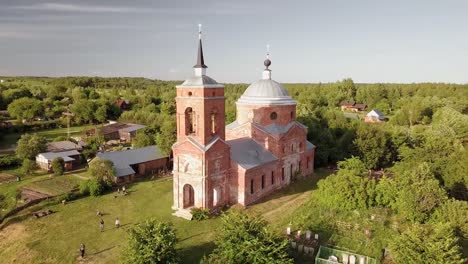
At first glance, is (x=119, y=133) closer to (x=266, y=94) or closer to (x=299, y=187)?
(x=266, y=94)

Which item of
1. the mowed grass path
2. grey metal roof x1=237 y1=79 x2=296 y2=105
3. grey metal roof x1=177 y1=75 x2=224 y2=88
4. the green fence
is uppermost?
grey metal roof x1=177 y1=75 x2=224 y2=88

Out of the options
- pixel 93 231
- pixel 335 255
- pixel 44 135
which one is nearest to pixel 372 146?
pixel 335 255

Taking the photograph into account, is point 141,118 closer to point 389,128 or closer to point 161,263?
point 389,128

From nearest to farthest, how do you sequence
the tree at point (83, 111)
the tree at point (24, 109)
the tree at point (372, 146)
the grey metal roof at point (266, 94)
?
1. the grey metal roof at point (266, 94)
2. the tree at point (372, 146)
3. the tree at point (24, 109)
4. the tree at point (83, 111)

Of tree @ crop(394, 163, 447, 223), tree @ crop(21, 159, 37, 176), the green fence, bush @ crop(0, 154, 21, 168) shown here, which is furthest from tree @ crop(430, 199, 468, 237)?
bush @ crop(0, 154, 21, 168)

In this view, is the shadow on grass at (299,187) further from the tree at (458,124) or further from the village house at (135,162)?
the tree at (458,124)

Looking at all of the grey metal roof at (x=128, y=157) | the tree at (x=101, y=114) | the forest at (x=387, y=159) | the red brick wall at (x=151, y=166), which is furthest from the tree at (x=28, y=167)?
the tree at (x=101, y=114)

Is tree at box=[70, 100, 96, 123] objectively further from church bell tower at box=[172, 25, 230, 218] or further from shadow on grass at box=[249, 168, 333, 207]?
shadow on grass at box=[249, 168, 333, 207]
